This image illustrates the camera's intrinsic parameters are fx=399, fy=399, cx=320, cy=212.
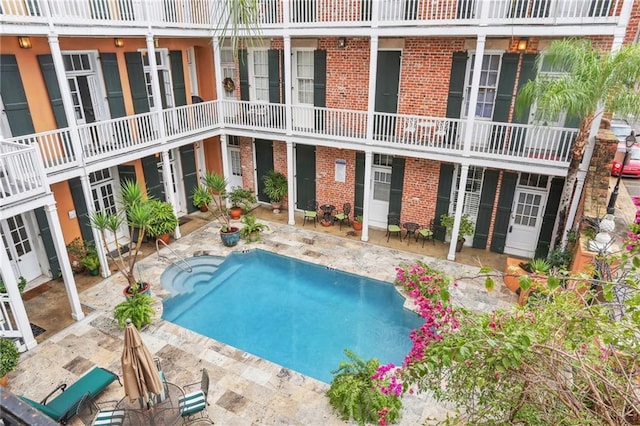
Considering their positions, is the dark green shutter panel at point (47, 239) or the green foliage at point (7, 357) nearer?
the green foliage at point (7, 357)

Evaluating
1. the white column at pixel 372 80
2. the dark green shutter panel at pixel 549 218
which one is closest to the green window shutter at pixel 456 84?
the white column at pixel 372 80

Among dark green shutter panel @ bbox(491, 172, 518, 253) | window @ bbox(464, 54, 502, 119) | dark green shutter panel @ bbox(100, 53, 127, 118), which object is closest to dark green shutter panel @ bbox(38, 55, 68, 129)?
dark green shutter panel @ bbox(100, 53, 127, 118)

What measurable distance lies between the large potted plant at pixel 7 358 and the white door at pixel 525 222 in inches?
469

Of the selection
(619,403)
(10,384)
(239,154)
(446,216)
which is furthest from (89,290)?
(619,403)

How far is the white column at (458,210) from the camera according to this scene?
1059cm

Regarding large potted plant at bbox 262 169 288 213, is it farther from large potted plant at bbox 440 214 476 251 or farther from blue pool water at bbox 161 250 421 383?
large potted plant at bbox 440 214 476 251

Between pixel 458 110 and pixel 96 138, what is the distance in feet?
31.9

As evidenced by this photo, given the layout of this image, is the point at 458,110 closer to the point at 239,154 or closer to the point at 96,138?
the point at 239,154

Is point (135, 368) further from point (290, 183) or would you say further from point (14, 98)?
point (290, 183)

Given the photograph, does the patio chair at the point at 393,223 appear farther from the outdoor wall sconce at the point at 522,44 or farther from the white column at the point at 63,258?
the white column at the point at 63,258

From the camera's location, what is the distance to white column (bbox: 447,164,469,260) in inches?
417

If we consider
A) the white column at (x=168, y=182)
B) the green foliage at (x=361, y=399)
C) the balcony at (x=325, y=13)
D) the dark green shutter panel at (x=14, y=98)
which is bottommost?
the green foliage at (x=361, y=399)

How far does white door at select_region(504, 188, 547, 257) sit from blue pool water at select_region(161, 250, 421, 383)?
4120 mm

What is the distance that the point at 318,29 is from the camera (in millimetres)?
10891
